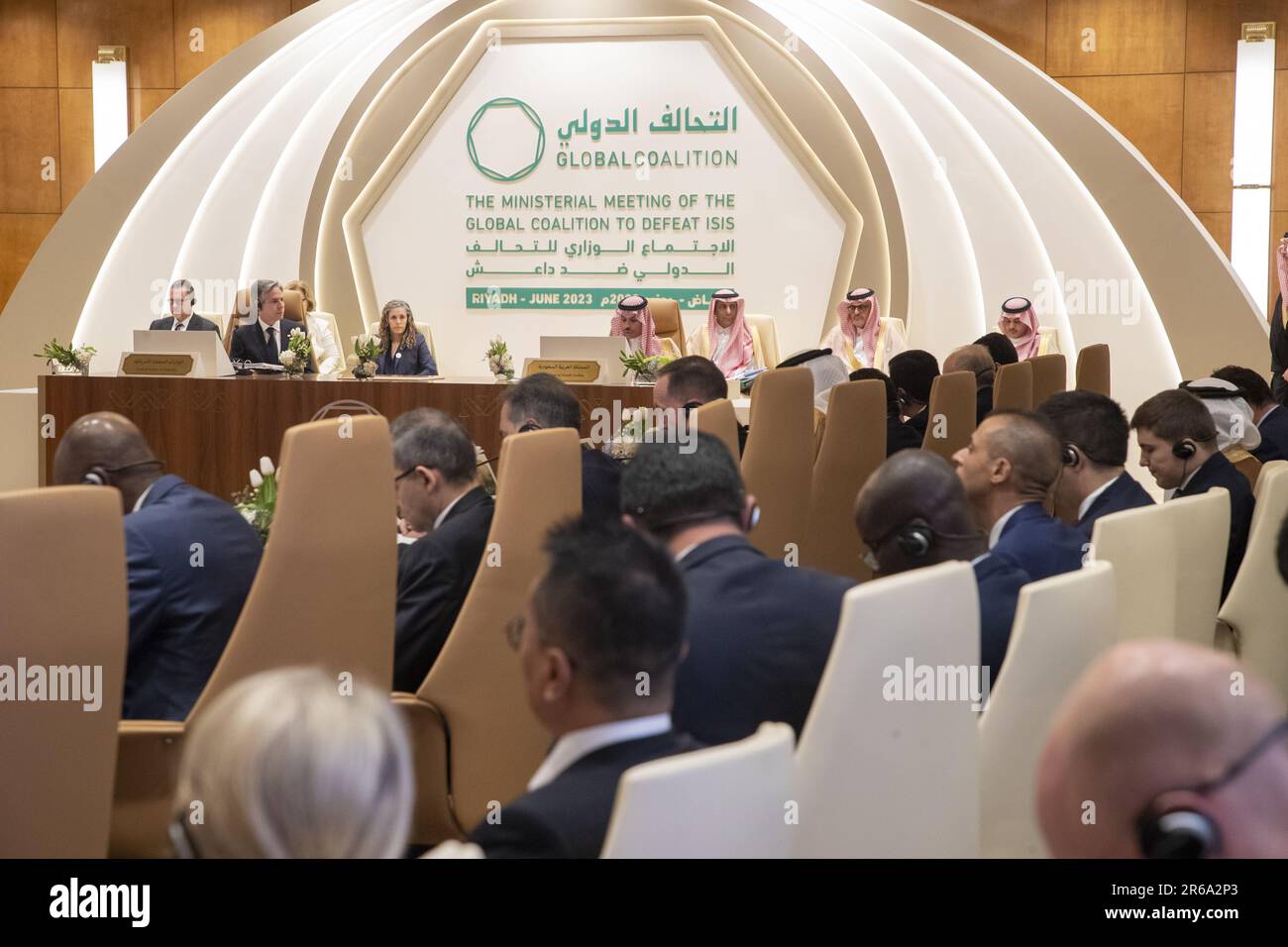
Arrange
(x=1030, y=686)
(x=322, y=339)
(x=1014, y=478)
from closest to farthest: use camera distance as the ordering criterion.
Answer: (x=1030, y=686) < (x=1014, y=478) < (x=322, y=339)

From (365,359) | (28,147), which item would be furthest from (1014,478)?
(28,147)

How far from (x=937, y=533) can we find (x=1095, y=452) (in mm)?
1192

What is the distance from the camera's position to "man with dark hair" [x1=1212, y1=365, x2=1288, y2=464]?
4910 millimetres

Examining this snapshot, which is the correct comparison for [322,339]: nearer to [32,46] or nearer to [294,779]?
[32,46]

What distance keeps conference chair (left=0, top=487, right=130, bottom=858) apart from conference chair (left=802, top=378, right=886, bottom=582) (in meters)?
3.08

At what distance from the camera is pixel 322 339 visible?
1009 cm

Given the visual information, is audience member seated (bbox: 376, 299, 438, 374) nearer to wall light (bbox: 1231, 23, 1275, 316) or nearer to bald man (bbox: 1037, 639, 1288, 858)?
wall light (bbox: 1231, 23, 1275, 316)

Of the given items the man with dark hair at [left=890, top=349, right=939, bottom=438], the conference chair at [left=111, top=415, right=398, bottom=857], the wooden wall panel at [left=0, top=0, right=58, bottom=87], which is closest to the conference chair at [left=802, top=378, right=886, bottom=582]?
the man with dark hair at [left=890, top=349, right=939, bottom=438]

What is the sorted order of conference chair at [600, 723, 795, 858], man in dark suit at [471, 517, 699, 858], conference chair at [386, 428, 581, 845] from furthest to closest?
conference chair at [386, 428, 581, 845], man in dark suit at [471, 517, 699, 858], conference chair at [600, 723, 795, 858]

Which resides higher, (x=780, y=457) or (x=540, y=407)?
(x=540, y=407)

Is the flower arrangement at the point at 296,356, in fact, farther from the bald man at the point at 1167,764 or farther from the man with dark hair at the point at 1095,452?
the bald man at the point at 1167,764

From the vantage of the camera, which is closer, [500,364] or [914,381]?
[914,381]

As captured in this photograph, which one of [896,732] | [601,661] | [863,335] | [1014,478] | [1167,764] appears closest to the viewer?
[1167,764]
